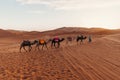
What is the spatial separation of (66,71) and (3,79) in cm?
354

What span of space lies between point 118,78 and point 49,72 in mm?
3941

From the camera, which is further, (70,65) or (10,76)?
(70,65)

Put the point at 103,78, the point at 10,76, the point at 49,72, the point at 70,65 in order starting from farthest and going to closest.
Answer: the point at 70,65 → the point at 49,72 → the point at 10,76 → the point at 103,78

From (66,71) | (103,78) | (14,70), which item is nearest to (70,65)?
(66,71)

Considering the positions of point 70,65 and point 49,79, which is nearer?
point 49,79

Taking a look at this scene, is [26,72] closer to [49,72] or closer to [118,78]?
[49,72]

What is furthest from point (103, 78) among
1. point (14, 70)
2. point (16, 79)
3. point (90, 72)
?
point (14, 70)

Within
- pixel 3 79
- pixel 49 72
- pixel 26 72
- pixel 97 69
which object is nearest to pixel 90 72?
pixel 97 69

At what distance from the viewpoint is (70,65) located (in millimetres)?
17906

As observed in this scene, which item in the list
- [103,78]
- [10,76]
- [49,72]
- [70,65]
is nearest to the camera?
[103,78]

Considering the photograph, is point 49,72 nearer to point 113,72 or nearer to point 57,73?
point 57,73

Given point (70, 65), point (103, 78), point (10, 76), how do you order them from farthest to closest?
point (70, 65), point (10, 76), point (103, 78)

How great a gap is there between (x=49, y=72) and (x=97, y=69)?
265 centimetres

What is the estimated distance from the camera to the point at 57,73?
15.2 m
